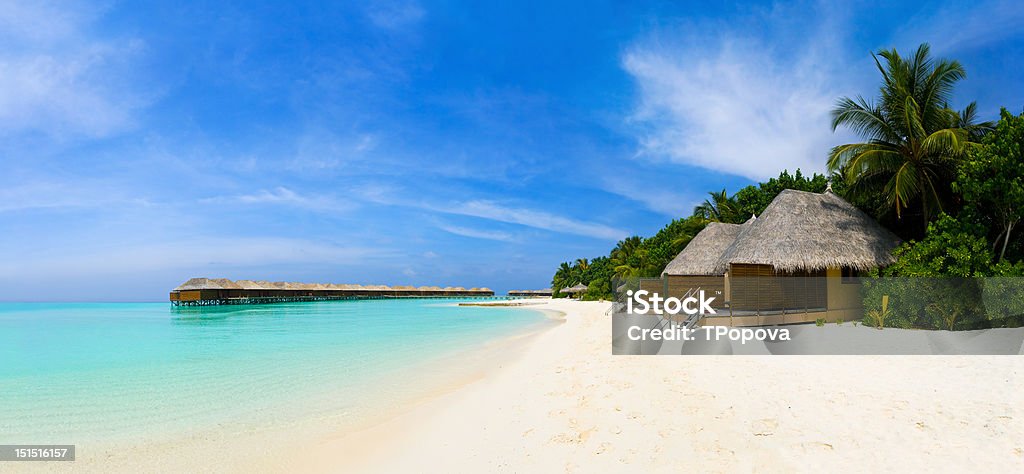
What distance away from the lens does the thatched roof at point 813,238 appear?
414 inches

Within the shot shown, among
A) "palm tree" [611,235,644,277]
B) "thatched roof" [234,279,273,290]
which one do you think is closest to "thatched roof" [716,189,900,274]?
"palm tree" [611,235,644,277]

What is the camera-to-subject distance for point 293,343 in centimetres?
1373

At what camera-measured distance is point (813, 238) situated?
10.9 m

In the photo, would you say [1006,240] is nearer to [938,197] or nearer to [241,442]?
[938,197]

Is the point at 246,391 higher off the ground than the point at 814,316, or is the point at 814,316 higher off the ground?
the point at 814,316

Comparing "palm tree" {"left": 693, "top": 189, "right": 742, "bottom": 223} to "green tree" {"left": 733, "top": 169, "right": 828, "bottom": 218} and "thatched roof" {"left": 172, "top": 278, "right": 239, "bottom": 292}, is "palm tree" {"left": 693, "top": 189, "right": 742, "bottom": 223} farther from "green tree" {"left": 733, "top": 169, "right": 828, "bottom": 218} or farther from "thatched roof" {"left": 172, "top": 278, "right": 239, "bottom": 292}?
"thatched roof" {"left": 172, "top": 278, "right": 239, "bottom": 292}

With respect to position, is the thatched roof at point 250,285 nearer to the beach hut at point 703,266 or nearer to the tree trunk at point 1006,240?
the beach hut at point 703,266

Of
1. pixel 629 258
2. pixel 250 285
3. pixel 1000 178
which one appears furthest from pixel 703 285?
pixel 250 285

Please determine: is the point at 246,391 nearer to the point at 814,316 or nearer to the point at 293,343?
the point at 293,343

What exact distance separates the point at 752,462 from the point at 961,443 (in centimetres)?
155

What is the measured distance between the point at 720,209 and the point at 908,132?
13736 mm

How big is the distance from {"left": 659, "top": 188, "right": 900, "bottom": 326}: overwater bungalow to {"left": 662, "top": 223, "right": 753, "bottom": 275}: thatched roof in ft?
11.0

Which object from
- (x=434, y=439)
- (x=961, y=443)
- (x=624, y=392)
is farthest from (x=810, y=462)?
(x=434, y=439)

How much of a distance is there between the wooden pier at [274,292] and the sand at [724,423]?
4973 centimetres
